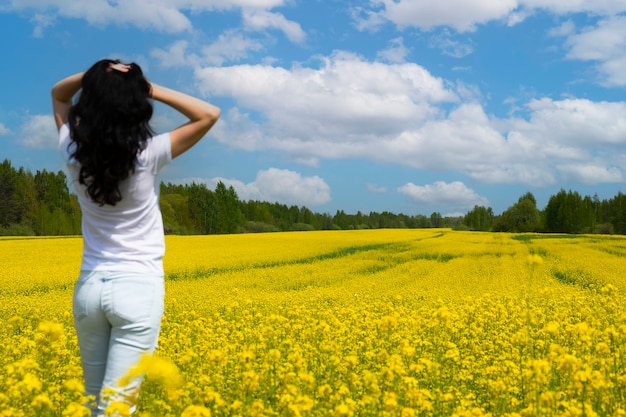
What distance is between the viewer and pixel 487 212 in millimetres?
115312

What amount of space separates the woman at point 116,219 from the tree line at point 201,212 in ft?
208

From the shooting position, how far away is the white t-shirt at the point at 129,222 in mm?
2910

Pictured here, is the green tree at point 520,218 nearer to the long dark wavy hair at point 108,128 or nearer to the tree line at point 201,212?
the tree line at point 201,212

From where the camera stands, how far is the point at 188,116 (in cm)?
313

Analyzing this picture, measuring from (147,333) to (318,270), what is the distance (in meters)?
16.6

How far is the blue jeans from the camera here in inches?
111

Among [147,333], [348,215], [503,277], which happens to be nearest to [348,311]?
[147,333]

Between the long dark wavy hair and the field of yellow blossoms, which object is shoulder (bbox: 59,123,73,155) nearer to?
the long dark wavy hair

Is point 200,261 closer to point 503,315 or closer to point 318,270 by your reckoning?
point 318,270

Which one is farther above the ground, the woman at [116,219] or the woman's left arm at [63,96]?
the woman's left arm at [63,96]

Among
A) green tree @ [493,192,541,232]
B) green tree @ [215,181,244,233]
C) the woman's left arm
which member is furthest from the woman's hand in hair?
green tree @ [493,192,541,232]

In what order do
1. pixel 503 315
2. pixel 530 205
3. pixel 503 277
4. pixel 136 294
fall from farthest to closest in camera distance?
pixel 530 205 → pixel 503 277 → pixel 503 315 → pixel 136 294

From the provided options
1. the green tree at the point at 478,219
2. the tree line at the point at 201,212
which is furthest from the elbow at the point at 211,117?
the green tree at the point at 478,219

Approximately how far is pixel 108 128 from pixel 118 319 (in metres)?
0.92
